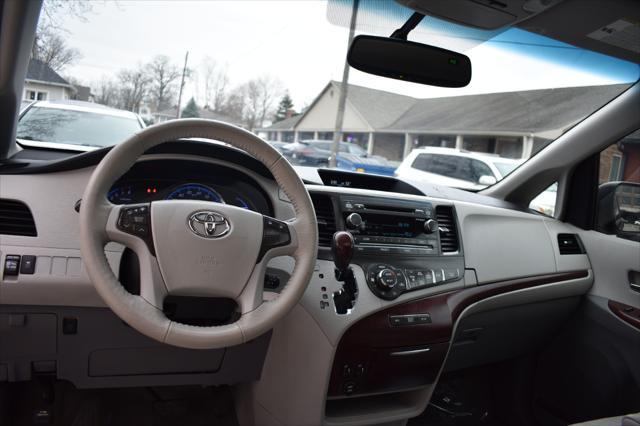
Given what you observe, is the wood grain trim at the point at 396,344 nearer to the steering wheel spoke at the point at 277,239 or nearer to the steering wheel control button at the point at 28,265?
the steering wheel spoke at the point at 277,239

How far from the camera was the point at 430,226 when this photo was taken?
2.34m

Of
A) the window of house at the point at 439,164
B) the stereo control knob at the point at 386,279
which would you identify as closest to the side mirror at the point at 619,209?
the window of house at the point at 439,164

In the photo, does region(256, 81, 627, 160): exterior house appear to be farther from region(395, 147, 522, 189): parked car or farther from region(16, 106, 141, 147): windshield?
region(16, 106, 141, 147): windshield

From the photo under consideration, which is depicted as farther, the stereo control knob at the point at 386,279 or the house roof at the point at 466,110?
the house roof at the point at 466,110

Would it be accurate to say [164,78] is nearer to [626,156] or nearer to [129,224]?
[129,224]

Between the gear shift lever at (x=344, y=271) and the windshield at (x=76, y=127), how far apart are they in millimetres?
1049

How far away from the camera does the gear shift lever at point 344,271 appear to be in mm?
1864

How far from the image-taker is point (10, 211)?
1716 millimetres

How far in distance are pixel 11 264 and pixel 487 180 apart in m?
2.79

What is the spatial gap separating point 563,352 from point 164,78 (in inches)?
110

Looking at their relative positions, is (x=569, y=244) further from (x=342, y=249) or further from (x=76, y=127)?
(x=76, y=127)

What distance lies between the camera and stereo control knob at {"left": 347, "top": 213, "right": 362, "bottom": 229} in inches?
84.1

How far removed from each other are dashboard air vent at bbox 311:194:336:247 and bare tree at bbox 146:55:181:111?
0.92m

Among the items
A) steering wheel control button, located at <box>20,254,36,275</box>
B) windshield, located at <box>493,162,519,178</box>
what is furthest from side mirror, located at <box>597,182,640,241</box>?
steering wheel control button, located at <box>20,254,36,275</box>
